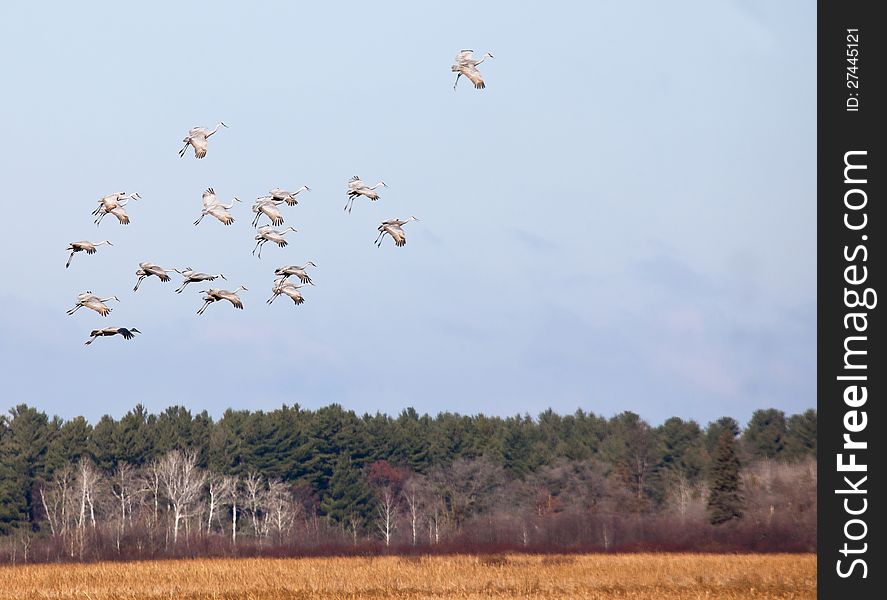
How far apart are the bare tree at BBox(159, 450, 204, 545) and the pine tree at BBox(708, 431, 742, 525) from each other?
88.8 ft

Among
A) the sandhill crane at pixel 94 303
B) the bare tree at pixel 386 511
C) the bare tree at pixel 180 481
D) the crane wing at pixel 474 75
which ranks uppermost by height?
the crane wing at pixel 474 75

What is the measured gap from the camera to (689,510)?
57.1 m

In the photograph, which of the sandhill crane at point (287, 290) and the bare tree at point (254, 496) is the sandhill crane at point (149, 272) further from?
the bare tree at point (254, 496)

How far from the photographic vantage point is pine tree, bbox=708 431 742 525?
51.9 metres

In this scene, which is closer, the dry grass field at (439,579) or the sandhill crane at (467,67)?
the sandhill crane at (467,67)

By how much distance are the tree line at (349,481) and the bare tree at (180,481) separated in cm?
15

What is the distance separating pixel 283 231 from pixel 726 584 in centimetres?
1518

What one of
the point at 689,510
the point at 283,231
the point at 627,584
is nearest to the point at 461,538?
the point at 689,510

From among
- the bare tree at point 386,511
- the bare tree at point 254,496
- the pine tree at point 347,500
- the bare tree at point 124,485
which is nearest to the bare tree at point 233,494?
the bare tree at point 254,496

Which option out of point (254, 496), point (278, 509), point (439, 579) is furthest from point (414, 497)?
point (439, 579)

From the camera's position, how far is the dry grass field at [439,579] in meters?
32.6

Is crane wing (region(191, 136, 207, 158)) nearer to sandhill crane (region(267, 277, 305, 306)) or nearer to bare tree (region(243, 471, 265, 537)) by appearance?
sandhill crane (region(267, 277, 305, 306))
